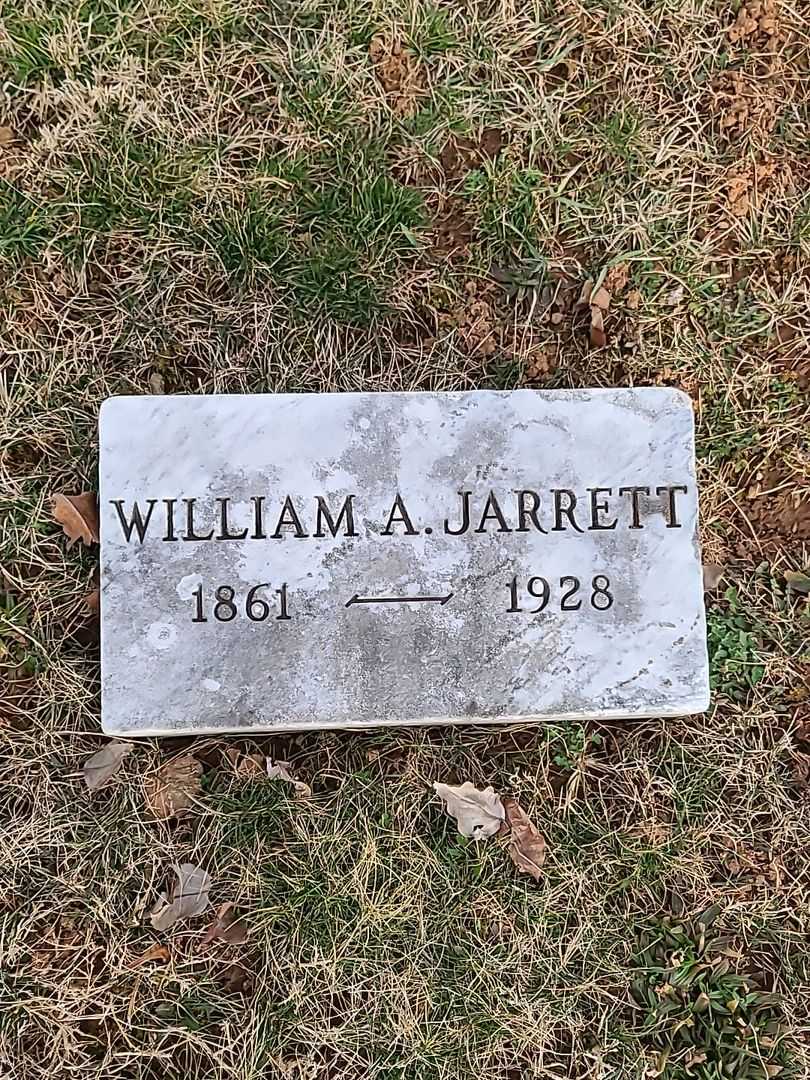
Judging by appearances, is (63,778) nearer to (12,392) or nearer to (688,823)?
(12,392)

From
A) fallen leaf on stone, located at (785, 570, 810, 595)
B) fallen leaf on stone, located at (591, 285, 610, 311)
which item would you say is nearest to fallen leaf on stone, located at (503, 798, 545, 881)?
fallen leaf on stone, located at (785, 570, 810, 595)

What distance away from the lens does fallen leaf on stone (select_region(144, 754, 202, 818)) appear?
2051 mm

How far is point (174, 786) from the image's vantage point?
6.74 feet

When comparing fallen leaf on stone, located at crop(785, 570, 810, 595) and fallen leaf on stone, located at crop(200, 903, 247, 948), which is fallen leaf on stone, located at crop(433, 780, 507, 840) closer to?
fallen leaf on stone, located at crop(200, 903, 247, 948)

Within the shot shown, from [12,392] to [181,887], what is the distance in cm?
130

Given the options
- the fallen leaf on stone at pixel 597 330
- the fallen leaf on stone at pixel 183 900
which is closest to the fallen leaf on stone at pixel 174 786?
the fallen leaf on stone at pixel 183 900

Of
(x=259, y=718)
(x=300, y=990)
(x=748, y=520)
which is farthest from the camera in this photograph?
(x=748, y=520)

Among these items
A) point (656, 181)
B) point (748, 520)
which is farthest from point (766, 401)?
point (656, 181)

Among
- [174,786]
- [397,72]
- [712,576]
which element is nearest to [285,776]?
[174,786]

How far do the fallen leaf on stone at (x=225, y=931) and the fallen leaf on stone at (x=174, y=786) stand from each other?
0.89ft

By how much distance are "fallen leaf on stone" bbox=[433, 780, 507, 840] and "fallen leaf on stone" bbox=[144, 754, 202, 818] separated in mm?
598

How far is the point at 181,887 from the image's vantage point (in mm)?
2031

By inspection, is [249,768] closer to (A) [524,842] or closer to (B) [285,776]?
(B) [285,776]

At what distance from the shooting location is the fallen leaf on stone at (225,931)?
2.02 metres
